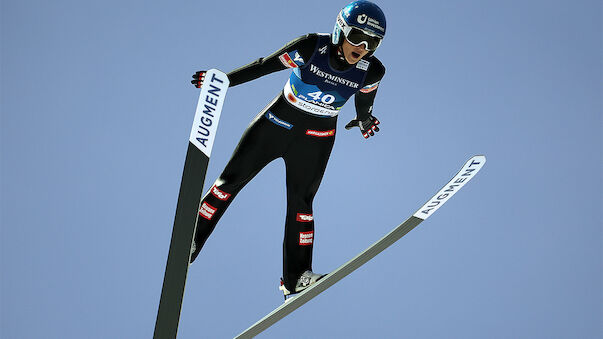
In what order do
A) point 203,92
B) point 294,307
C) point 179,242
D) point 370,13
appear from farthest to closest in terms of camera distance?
point 294,307, point 370,13, point 179,242, point 203,92

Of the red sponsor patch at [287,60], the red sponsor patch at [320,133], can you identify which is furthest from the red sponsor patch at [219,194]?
the red sponsor patch at [287,60]

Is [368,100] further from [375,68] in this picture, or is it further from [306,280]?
[306,280]

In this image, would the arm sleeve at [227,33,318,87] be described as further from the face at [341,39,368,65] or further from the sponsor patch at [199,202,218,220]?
the sponsor patch at [199,202,218,220]

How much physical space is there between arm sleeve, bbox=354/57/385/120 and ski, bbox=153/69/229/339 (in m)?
0.87

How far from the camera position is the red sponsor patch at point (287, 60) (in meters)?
2.61

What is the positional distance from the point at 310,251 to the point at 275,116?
611mm

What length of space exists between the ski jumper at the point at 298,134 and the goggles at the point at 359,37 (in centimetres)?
11

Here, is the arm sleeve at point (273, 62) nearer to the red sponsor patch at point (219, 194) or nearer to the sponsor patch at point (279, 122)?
the sponsor patch at point (279, 122)

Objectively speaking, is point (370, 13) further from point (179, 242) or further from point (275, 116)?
point (179, 242)

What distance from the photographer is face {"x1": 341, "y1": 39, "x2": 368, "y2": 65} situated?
2.61 m

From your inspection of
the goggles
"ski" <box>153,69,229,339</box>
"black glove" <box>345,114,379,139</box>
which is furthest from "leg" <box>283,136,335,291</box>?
"ski" <box>153,69,229,339</box>

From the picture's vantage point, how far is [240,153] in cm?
278

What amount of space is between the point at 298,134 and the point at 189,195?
74cm

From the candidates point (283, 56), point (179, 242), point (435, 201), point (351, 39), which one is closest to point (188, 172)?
point (179, 242)
